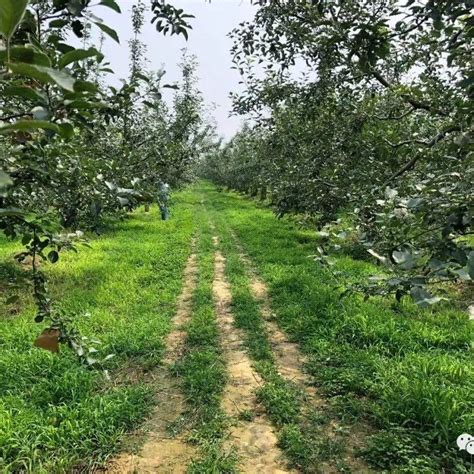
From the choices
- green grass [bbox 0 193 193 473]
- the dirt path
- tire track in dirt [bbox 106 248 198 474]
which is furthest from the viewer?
the dirt path

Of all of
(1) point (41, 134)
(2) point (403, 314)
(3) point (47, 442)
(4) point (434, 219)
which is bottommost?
(3) point (47, 442)

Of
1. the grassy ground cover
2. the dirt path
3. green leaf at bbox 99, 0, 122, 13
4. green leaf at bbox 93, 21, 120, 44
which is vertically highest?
green leaf at bbox 99, 0, 122, 13

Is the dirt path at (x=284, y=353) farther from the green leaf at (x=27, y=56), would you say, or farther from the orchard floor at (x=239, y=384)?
the green leaf at (x=27, y=56)

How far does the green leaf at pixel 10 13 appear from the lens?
560 mm

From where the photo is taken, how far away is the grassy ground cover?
334cm

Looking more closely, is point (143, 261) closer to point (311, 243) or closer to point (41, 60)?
point (311, 243)

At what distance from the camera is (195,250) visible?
10.9m

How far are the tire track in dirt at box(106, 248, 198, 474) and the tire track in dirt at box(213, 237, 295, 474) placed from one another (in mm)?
399

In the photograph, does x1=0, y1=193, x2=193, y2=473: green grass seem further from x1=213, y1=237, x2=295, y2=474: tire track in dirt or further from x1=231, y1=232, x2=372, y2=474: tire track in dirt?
x1=231, y1=232, x2=372, y2=474: tire track in dirt

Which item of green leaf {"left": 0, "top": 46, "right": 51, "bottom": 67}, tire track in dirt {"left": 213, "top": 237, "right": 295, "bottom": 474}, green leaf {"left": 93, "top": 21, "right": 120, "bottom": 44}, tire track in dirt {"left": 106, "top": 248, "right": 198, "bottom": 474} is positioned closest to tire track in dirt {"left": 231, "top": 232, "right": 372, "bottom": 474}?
tire track in dirt {"left": 213, "top": 237, "right": 295, "bottom": 474}

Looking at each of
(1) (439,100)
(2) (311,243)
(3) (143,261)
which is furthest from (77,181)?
(2) (311,243)

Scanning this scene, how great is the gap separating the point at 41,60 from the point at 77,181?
1.16 metres

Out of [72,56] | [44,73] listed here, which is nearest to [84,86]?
[72,56]

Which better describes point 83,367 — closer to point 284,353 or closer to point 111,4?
point 284,353
